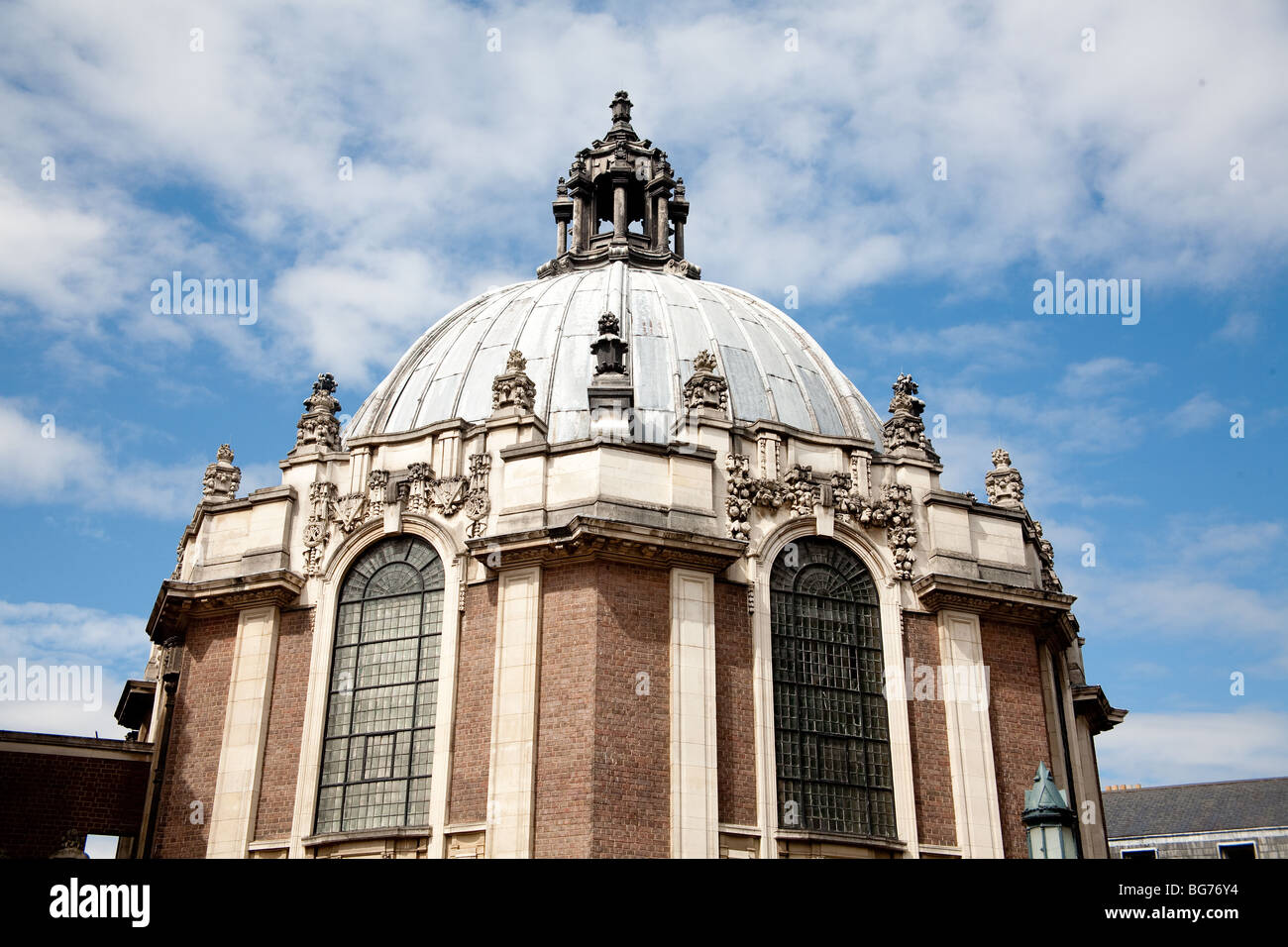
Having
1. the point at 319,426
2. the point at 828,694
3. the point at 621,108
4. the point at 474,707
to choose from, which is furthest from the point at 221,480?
the point at 621,108

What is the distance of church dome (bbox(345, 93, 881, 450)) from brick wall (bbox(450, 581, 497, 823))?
6407 millimetres

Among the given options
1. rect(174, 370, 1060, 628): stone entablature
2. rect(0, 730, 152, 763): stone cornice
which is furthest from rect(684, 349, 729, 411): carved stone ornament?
rect(0, 730, 152, 763): stone cornice

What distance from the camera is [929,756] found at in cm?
3127

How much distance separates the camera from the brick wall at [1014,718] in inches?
1233

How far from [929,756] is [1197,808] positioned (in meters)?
35.3

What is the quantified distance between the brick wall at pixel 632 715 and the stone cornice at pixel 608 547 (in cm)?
42

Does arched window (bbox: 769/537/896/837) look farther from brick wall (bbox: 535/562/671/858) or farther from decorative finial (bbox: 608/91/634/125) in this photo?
decorative finial (bbox: 608/91/634/125)

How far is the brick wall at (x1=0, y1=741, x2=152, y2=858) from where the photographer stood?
102 ft

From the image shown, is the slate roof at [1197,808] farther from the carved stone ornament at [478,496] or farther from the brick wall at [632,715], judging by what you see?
the carved stone ornament at [478,496]

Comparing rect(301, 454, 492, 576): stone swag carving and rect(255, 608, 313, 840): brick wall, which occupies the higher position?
rect(301, 454, 492, 576): stone swag carving

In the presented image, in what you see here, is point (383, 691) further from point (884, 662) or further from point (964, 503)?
point (964, 503)

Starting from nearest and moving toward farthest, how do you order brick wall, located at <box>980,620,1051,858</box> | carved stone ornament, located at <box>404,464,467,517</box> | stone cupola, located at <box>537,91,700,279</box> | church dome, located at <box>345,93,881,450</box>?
brick wall, located at <box>980,620,1051,858</box>, carved stone ornament, located at <box>404,464,467,517</box>, church dome, located at <box>345,93,881,450</box>, stone cupola, located at <box>537,91,700,279</box>

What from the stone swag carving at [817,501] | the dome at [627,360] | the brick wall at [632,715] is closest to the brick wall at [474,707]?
the brick wall at [632,715]
